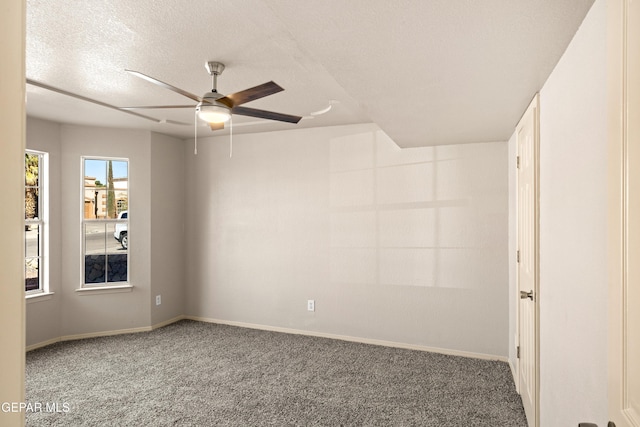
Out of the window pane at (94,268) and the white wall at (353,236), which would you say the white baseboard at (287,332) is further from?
the window pane at (94,268)

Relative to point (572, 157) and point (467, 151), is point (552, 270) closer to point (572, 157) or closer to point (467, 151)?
point (572, 157)

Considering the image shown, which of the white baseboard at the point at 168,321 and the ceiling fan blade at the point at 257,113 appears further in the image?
the white baseboard at the point at 168,321

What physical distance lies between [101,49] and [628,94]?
9.25 feet

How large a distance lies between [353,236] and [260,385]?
1899 mm

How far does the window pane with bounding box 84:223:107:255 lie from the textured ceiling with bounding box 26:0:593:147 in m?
1.50

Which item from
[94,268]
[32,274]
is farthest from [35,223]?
[94,268]

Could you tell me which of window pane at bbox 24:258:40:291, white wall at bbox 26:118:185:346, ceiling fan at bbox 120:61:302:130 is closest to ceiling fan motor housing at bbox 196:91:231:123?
ceiling fan at bbox 120:61:302:130

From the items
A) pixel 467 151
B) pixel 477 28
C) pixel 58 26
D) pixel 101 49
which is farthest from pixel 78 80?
pixel 467 151

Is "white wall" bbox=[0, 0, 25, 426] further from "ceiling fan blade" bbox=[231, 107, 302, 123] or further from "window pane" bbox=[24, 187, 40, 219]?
"window pane" bbox=[24, 187, 40, 219]

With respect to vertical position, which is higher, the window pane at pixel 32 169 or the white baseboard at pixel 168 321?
the window pane at pixel 32 169

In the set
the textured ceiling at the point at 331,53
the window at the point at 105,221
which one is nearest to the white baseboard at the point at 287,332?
the window at the point at 105,221

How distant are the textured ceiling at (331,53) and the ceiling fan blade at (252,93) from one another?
0.29 m

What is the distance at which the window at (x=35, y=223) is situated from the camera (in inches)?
172

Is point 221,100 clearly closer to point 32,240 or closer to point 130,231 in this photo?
point 130,231
